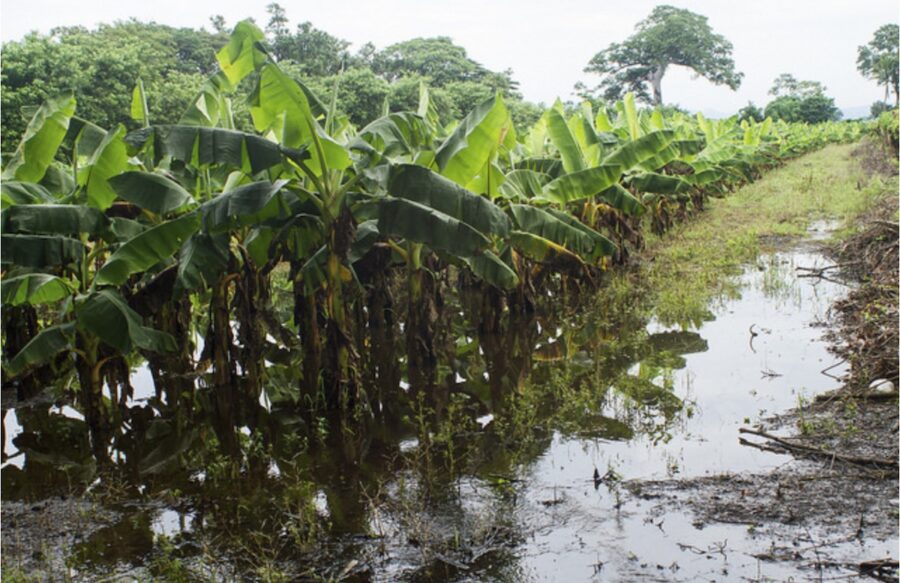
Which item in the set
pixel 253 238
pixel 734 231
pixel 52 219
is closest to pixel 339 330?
pixel 253 238

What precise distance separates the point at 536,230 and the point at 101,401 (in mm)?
5065

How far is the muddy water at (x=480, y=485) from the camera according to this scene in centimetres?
481

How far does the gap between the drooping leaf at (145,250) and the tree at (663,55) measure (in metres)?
65.8

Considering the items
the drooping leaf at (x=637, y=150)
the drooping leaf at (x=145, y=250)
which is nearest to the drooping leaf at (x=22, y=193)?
the drooping leaf at (x=145, y=250)

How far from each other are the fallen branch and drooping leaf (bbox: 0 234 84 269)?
5715 millimetres

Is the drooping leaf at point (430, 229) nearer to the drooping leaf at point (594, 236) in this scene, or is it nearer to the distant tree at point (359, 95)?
the drooping leaf at point (594, 236)

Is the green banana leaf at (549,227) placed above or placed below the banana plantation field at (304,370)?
above

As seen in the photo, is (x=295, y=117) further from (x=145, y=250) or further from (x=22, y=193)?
(x=22, y=193)

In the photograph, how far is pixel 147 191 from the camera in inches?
279

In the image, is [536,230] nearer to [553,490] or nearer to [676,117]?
[553,490]

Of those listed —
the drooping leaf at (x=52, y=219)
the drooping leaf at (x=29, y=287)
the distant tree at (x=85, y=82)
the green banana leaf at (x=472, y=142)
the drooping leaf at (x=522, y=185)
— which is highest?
the distant tree at (x=85, y=82)

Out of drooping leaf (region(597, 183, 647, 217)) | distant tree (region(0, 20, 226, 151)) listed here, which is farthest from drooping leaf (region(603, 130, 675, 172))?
distant tree (region(0, 20, 226, 151))

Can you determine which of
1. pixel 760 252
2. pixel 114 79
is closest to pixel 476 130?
pixel 760 252

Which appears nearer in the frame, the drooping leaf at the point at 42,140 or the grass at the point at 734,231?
the drooping leaf at the point at 42,140
